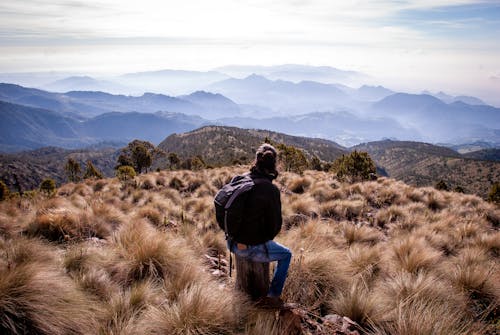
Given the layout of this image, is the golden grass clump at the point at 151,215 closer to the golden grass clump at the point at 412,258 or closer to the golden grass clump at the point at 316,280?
the golden grass clump at the point at 316,280

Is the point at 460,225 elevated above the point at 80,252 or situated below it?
below

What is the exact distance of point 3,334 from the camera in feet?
10.3

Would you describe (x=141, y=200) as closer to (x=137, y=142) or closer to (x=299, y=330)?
(x=299, y=330)

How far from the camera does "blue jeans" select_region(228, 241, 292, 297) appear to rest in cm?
434

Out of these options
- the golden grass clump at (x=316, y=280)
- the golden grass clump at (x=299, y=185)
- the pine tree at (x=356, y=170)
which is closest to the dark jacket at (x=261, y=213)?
the golden grass clump at (x=316, y=280)

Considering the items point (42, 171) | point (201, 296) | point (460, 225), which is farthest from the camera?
point (42, 171)

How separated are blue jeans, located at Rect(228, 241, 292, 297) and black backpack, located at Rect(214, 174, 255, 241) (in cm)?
27

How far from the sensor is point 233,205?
4.15 m

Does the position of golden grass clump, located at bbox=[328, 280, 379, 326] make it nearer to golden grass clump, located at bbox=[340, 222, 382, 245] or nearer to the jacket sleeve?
the jacket sleeve

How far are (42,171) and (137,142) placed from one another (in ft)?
506

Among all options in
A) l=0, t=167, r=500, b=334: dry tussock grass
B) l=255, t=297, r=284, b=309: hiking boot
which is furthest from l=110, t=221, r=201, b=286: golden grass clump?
l=255, t=297, r=284, b=309: hiking boot

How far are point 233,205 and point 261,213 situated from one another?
16.7 inches

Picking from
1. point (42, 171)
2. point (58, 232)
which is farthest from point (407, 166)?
point (42, 171)

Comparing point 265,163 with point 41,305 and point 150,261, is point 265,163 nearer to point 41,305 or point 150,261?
point 150,261
